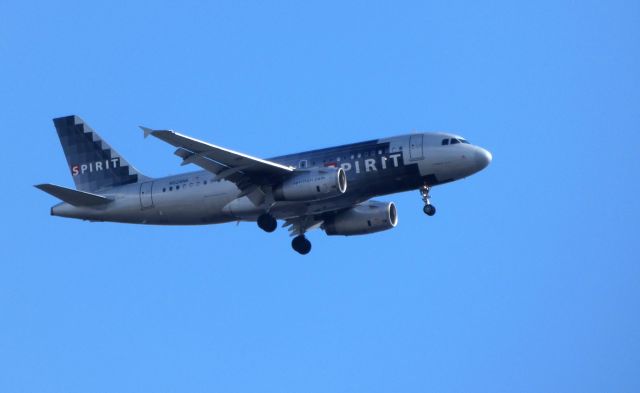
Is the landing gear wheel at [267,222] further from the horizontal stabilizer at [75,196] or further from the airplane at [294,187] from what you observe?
the horizontal stabilizer at [75,196]

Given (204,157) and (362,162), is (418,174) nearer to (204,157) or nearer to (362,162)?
(362,162)

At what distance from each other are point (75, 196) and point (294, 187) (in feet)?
35.5

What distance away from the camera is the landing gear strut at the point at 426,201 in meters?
51.3

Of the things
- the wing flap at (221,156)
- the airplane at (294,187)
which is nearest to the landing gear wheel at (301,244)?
the airplane at (294,187)

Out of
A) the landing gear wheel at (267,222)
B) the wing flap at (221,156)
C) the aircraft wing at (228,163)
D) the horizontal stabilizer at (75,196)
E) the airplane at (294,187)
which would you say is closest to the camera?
the wing flap at (221,156)

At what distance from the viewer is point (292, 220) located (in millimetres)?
56500

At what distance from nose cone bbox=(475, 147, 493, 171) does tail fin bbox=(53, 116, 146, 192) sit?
16362mm

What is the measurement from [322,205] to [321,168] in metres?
2.57

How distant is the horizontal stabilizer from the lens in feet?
170

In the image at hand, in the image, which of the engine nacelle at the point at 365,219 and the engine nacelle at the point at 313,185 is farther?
the engine nacelle at the point at 365,219

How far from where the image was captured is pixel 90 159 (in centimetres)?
5897

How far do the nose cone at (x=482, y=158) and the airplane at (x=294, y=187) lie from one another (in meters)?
0.04

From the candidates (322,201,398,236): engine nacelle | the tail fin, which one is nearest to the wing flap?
(322,201,398,236): engine nacelle

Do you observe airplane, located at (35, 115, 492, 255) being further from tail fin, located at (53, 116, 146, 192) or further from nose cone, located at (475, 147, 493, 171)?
tail fin, located at (53, 116, 146, 192)
